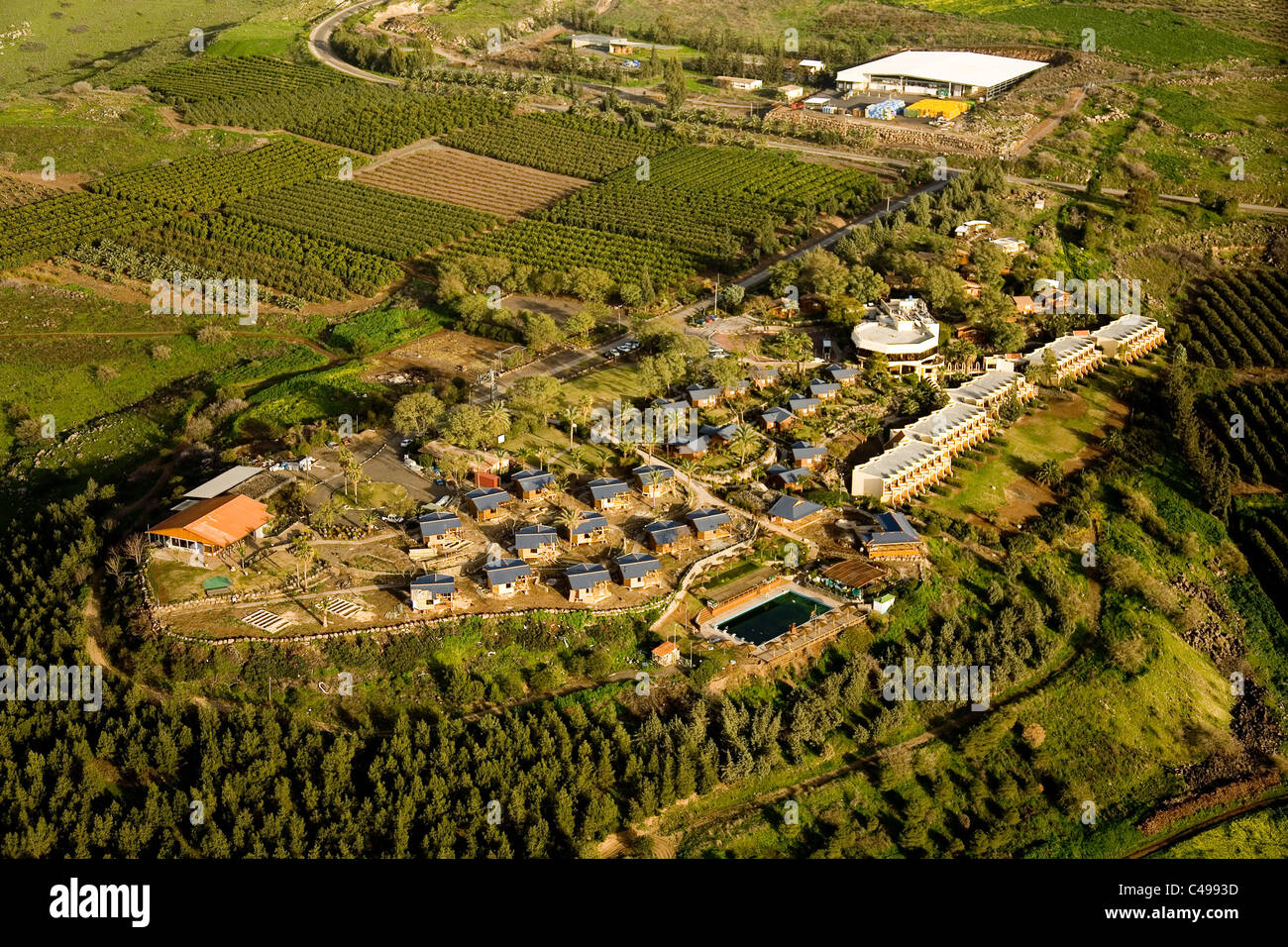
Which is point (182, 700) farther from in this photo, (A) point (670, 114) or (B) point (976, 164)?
(A) point (670, 114)

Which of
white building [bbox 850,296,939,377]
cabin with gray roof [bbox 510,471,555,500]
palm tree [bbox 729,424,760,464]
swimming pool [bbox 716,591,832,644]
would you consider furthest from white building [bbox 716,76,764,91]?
swimming pool [bbox 716,591,832,644]

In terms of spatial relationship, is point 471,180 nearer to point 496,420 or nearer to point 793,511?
point 496,420

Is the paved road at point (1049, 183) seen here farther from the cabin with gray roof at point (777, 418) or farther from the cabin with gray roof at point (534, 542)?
the cabin with gray roof at point (534, 542)

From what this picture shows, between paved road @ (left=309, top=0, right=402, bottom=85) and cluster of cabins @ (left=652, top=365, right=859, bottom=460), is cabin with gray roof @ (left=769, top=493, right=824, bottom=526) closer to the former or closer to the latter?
cluster of cabins @ (left=652, top=365, right=859, bottom=460)

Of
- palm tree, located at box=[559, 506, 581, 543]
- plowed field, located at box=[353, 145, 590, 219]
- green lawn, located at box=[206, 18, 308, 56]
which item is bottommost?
palm tree, located at box=[559, 506, 581, 543]

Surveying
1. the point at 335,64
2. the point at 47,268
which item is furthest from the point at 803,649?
the point at 335,64

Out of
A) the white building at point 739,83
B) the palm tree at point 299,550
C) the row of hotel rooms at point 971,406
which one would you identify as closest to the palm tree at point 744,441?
the row of hotel rooms at point 971,406
